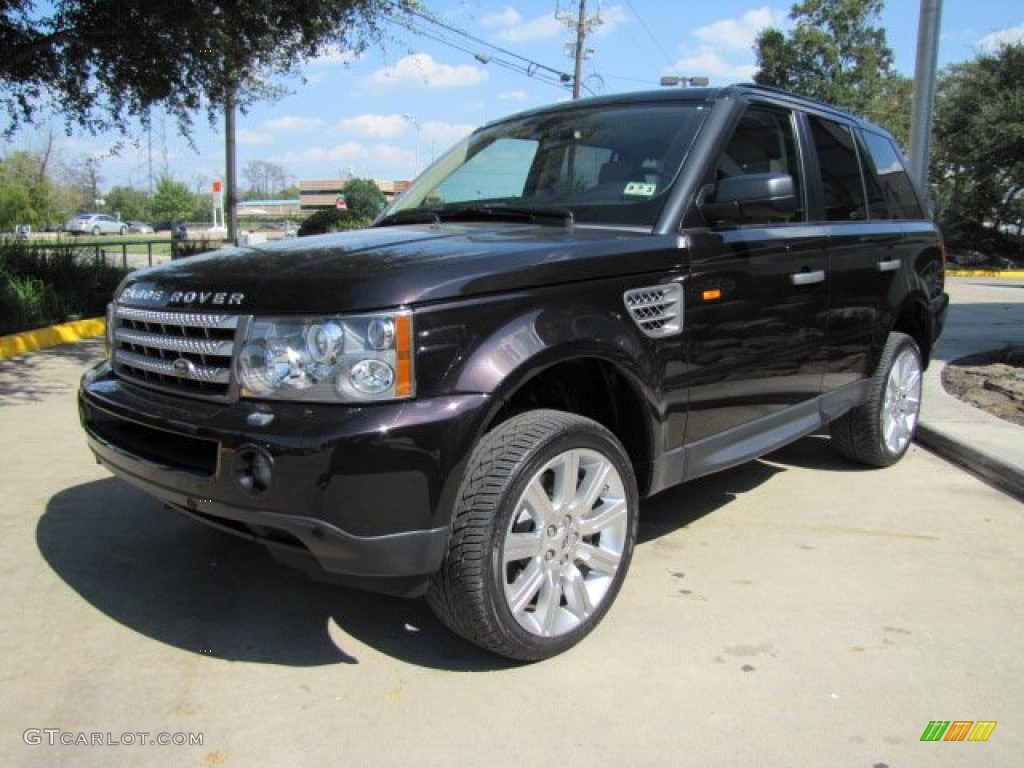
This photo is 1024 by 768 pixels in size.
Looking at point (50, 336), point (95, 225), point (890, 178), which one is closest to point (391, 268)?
point (890, 178)

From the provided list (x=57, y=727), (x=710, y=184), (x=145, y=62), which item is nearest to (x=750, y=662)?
(x=710, y=184)

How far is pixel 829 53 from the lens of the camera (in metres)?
39.3

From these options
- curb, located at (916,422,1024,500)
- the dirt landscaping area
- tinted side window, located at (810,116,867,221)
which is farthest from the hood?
the dirt landscaping area

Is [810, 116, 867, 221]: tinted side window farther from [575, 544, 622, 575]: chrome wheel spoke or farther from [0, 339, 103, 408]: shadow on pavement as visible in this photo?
[0, 339, 103, 408]: shadow on pavement

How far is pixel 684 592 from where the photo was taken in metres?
3.47

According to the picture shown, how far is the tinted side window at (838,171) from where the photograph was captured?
172 inches

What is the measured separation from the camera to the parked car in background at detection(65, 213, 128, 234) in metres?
59.3

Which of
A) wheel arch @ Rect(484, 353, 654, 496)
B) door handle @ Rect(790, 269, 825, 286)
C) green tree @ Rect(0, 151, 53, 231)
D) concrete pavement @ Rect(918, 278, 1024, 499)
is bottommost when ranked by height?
concrete pavement @ Rect(918, 278, 1024, 499)

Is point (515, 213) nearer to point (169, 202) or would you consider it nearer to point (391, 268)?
point (391, 268)

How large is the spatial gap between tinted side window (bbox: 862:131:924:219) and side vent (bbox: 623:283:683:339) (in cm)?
223

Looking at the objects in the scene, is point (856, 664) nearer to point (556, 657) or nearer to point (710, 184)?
point (556, 657)

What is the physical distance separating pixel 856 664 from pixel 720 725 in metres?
0.66

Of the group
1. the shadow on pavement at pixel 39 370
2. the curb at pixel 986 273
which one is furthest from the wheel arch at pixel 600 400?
the curb at pixel 986 273

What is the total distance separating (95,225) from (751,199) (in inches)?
2605
